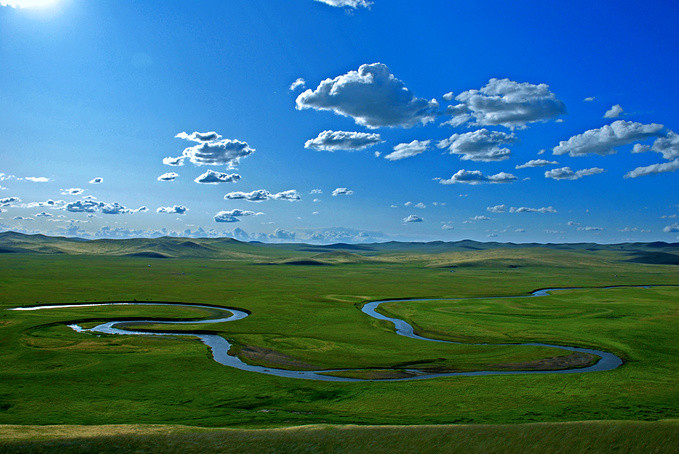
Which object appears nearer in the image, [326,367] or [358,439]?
[358,439]

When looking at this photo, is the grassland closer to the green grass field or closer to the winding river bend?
the green grass field

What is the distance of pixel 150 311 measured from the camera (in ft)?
245

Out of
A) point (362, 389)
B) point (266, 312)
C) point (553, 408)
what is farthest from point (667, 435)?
point (266, 312)

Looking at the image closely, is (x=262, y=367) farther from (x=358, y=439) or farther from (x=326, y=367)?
(x=358, y=439)

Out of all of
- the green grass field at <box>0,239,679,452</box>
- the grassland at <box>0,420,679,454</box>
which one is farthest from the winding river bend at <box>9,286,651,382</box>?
the grassland at <box>0,420,679,454</box>

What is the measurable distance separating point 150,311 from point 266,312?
792 inches

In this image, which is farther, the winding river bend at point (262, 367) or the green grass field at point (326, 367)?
the winding river bend at point (262, 367)

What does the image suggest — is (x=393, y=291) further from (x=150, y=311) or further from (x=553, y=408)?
(x=553, y=408)

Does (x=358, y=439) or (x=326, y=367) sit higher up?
(x=358, y=439)

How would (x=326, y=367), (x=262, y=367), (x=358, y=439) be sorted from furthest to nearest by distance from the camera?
(x=262, y=367) → (x=326, y=367) → (x=358, y=439)

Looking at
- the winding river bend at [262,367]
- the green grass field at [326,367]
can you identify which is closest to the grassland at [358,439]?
the green grass field at [326,367]

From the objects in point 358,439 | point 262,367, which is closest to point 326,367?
point 262,367

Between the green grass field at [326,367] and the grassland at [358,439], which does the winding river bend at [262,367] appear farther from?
the grassland at [358,439]

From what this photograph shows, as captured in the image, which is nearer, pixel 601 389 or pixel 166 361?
pixel 601 389
